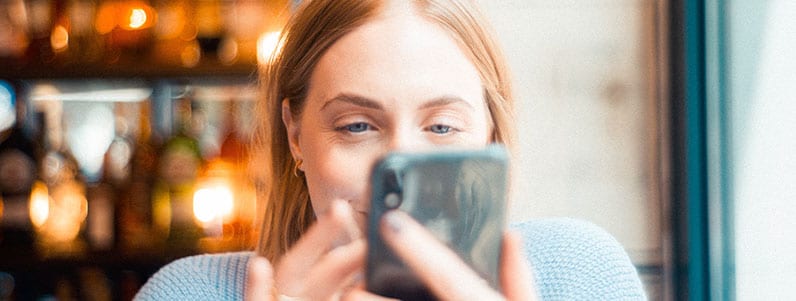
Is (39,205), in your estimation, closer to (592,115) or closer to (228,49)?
(228,49)

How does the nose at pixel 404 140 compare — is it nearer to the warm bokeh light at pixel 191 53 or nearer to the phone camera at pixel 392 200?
the phone camera at pixel 392 200

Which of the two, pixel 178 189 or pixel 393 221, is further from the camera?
pixel 178 189

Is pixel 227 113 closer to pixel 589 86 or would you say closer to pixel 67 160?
pixel 67 160

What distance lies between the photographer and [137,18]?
1.22m

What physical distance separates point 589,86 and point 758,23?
0.20 m

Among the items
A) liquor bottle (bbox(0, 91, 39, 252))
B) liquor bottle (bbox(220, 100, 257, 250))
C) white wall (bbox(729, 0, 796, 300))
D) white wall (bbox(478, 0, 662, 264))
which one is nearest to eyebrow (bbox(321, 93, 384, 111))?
white wall (bbox(478, 0, 662, 264))

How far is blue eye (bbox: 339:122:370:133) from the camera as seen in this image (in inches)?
16.9

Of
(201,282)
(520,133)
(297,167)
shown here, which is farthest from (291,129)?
(520,133)

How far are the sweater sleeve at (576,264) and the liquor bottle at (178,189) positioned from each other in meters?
0.75

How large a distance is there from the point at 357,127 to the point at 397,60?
0.04 metres

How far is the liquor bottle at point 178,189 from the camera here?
119cm

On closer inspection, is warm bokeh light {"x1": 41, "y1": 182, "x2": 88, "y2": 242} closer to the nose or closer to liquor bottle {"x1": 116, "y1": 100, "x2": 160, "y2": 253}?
liquor bottle {"x1": 116, "y1": 100, "x2": 160, "y2": 253}

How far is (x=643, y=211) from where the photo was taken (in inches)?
39.3

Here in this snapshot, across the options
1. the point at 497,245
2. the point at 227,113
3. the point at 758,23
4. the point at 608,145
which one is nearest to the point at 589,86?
the point at 608,145
